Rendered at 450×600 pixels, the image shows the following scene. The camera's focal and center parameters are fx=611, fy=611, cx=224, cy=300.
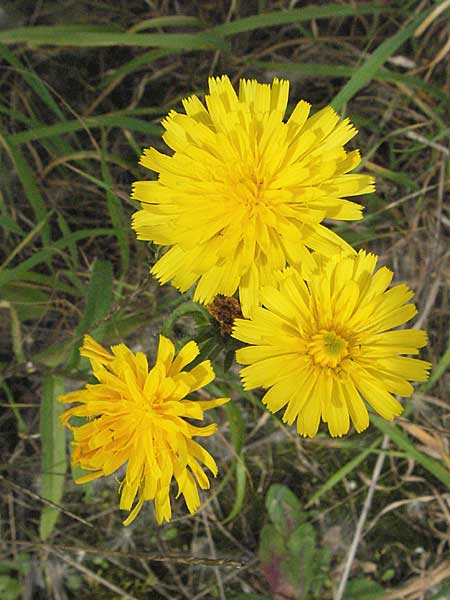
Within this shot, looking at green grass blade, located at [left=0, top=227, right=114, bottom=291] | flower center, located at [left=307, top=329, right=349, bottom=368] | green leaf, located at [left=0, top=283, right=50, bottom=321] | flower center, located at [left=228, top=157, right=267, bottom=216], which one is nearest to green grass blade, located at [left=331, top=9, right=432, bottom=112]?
flower center, located at [left=228, top=157, right=267, bottom=216]

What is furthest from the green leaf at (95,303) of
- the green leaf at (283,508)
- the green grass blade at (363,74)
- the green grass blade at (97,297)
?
the green leaf at (283,508)

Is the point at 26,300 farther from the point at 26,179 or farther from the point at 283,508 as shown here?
the point at 283,508

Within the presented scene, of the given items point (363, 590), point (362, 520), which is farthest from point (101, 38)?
point (363, 590)

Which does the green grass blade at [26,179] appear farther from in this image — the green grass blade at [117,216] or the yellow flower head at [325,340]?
the yellow flower head at [325,340]

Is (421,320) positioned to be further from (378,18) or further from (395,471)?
(378,18)

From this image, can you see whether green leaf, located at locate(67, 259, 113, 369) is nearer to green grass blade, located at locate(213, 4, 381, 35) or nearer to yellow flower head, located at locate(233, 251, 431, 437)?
yellow flower head, located at locate(233, 251, 431, 437)

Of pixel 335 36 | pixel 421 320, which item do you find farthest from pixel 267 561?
pixel 335 36
